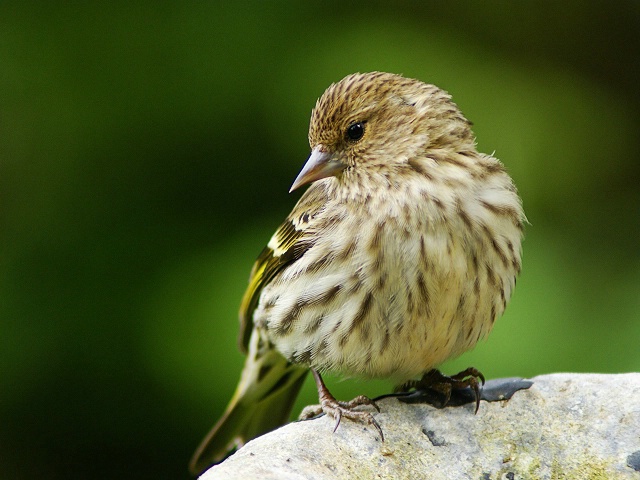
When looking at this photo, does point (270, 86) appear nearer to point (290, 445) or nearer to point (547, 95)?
point (547, 95)

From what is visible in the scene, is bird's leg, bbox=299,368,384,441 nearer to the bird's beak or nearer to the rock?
the rock

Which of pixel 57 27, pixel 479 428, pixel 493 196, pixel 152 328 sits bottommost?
pixel 152 328

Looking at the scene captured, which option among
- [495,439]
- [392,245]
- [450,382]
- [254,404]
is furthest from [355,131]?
[254,404]

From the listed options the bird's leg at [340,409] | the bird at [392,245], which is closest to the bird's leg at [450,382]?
the bird at [392,245]

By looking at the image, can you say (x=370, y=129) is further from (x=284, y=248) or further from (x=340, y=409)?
(x=340, y=409)

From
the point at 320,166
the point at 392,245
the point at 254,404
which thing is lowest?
the point at 254,404

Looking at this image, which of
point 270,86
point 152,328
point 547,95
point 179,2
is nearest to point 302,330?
point 152,328
